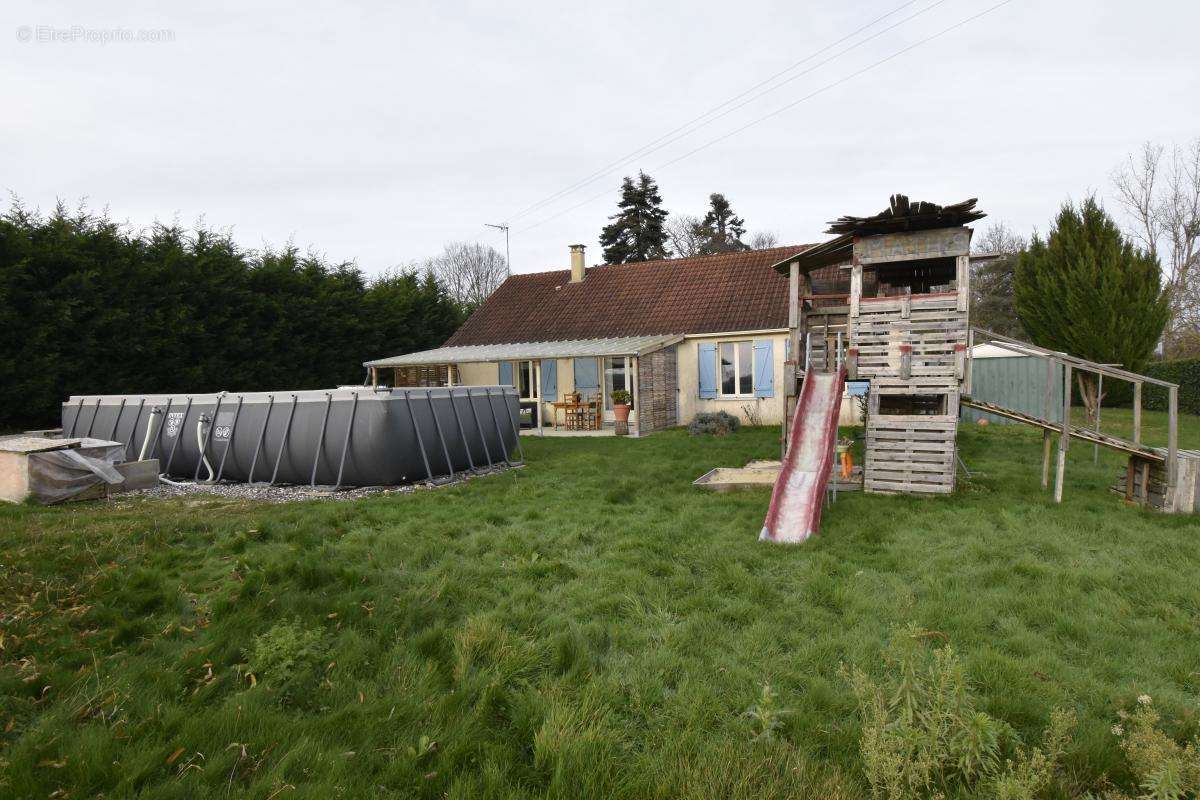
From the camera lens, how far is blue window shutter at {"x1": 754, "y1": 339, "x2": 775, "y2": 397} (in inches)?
640

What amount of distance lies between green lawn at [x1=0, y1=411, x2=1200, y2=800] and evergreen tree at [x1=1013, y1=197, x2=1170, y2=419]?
13823mm

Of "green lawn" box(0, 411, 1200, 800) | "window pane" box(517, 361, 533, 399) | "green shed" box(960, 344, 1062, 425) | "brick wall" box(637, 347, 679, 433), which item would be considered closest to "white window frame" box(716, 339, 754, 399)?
"brick wall" box(637, 347, 679, 433)

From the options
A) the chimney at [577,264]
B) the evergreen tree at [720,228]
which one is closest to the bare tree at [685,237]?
the evergreen tree at [720,228]

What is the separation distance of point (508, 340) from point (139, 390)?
31.9 ft

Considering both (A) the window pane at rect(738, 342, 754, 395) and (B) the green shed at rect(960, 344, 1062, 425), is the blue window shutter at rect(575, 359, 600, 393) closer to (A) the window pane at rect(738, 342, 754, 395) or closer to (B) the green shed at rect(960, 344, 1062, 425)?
(A) the window pane at rect(738, 342, 754, 395)

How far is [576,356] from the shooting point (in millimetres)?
16062

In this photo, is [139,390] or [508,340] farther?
[508,340]

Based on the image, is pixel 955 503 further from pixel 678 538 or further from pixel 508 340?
pixel 508 340

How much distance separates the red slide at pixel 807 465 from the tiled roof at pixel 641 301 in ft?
24.7

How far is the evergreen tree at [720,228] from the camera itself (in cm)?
3888

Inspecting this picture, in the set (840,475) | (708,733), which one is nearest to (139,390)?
(840,475)

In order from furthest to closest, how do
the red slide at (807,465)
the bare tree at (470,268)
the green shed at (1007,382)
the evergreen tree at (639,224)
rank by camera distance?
1. the bare tree at (470,268)
2. the evergreen tree at (639,224)
3. the green shed at (1007,382)
4. the red slide at (807,465)

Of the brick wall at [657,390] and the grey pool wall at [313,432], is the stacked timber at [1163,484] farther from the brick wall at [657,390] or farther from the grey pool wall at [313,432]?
the brick wall at [657,390]

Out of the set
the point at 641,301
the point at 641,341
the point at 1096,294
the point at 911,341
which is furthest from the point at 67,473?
the point at 1096,294
